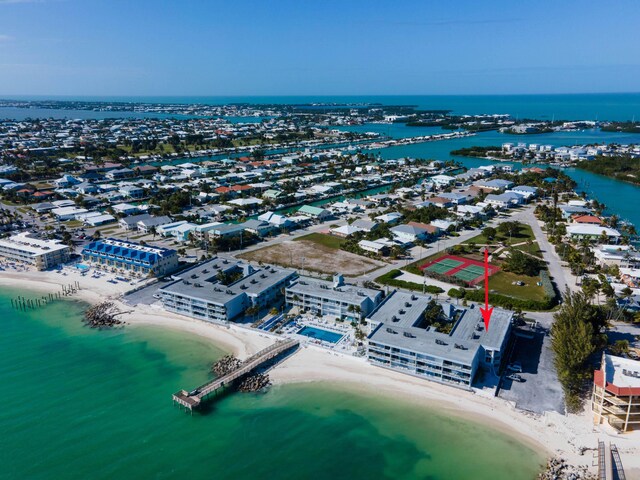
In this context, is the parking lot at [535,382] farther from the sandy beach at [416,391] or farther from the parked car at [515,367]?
the sandy beach at [416,391]

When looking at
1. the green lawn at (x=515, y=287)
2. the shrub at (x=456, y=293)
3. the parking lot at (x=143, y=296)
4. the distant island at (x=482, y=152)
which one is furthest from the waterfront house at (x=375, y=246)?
the distant island at (x=482, y=152)

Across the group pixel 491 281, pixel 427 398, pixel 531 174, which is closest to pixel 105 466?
pixel 427 398

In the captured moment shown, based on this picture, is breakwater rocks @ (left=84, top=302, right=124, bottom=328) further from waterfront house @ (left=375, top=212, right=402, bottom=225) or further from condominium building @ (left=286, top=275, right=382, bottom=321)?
waterfront house @ (left=375, top=212, right=402, bottom=225)

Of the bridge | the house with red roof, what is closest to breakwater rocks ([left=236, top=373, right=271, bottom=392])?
the bridge

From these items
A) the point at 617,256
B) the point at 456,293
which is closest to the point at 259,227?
the point at 456,293

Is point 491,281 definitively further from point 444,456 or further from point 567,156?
point 567,156

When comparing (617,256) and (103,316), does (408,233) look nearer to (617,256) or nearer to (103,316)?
(617,256)
